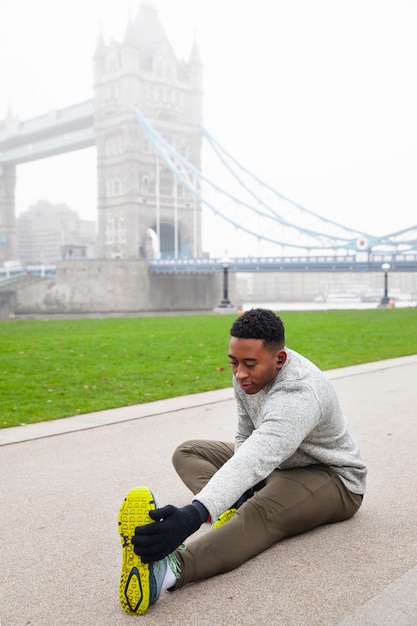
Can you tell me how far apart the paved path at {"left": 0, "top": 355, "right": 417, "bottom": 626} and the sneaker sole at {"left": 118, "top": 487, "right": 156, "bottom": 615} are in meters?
0.05

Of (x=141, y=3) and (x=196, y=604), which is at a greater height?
(x=141, y=3)

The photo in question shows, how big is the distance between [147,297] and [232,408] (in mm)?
45117

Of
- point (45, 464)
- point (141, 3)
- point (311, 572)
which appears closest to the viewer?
point (311, 572)

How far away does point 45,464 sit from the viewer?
13.4 feet

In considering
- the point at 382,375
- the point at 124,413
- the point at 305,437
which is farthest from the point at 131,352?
the point at 305,437

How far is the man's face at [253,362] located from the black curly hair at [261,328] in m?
0.02

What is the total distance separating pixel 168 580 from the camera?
7.75ft

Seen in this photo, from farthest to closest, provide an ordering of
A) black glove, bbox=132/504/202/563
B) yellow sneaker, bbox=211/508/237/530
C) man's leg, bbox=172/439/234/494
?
man's leg, bbox=172/439/234/494 → yellow sneaker, bbox=211/508/237/530 → black glove, bbox=132/504/202/563

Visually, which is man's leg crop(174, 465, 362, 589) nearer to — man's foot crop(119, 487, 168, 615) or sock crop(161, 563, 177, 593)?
sock crop(161, 563, 177, 593)

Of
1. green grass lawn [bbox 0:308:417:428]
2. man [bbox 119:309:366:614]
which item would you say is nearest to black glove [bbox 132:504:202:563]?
man [bbox 119:309:366:614]

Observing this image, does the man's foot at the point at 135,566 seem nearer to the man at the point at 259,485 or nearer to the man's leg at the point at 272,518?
the man at the point at 259,485

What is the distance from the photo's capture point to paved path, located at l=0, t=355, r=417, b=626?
2248 millimetres

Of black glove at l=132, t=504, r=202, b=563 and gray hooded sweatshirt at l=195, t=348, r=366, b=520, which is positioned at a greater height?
gray hooded sweatshirt at l=195, t=348, r=366, b=520

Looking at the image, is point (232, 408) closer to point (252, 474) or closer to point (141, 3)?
point (252, 474)
